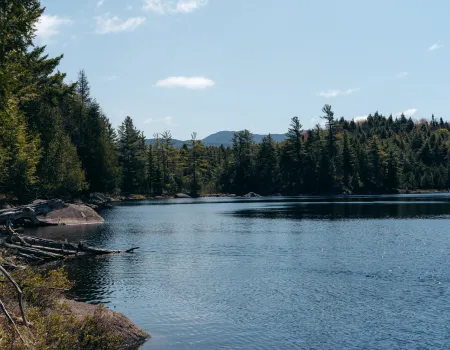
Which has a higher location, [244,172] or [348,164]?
[348,164]

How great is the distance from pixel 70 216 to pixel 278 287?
44.1 meters

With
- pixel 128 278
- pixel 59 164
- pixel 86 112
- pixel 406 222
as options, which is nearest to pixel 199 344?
pixel 128 278

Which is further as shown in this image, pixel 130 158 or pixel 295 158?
pixel 295 158

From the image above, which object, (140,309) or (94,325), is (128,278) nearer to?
(140,309)

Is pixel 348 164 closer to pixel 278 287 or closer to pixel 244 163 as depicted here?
pixel 244 163

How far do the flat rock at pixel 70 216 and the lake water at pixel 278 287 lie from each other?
846 centimetres

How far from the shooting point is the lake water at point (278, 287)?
20.3 meters

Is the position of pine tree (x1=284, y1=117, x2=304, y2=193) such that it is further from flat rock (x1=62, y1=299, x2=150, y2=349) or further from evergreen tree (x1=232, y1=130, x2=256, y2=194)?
flat rock (x1=62, y1=299, x2=150, y2=349)

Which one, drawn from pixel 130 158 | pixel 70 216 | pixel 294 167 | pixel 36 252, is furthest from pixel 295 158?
pixel 36 252

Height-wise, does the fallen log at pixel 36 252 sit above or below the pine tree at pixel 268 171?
below

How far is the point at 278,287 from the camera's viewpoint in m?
29.1

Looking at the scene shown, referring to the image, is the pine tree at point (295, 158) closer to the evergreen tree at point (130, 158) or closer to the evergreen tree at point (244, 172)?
the evergreen tree at point (244, 172)

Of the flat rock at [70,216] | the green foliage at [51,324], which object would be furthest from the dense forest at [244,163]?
the green foliage at [51,324]

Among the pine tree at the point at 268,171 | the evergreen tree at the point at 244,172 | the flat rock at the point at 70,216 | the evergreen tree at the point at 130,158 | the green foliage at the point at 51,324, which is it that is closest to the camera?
the green foliage at the point at 51,324
